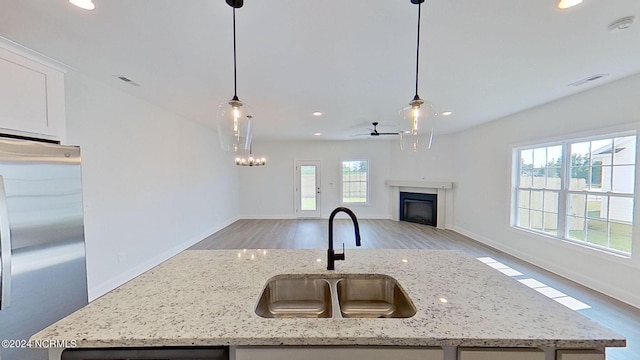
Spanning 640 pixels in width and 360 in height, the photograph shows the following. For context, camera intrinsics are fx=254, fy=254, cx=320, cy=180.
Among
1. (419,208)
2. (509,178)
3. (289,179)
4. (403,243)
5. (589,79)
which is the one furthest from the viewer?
(289,179)

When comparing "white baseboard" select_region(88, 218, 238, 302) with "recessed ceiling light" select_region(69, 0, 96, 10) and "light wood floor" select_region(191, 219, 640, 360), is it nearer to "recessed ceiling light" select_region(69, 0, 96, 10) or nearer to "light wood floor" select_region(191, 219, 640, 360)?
"light wood floor" select_region(191, 219, 640, 360)

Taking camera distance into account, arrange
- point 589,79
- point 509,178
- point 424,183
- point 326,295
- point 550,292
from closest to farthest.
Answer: point 326,295, point 589,79, point 550,292, point 509,178, point 424,183

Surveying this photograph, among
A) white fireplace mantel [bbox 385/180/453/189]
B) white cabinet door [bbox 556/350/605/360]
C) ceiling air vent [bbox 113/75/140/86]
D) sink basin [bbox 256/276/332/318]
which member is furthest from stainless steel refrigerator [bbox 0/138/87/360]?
white fireplace mantel [bbox 385/180/453/189]

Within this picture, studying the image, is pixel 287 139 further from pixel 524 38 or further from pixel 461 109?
pixel 524 38

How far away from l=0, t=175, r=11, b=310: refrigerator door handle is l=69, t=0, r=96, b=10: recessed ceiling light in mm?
1179

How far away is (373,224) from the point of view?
23.8ft

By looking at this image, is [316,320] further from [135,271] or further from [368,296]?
[135,271]

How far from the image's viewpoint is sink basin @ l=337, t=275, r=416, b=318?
145cm

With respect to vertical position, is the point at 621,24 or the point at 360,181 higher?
the point at 621,24

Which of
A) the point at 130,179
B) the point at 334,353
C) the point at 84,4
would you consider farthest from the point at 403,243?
the point at 84,4

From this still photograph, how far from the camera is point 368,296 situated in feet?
4.91

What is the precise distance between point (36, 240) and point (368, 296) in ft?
7.34

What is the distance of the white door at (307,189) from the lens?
26.9ft

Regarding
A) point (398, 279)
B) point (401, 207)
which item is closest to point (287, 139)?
point (401, 207)
